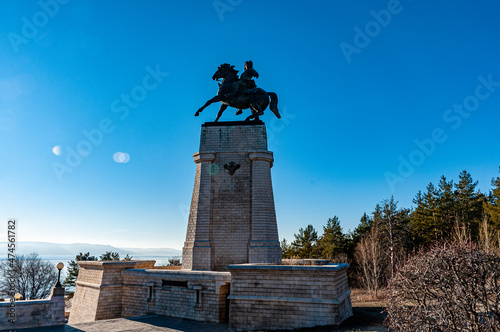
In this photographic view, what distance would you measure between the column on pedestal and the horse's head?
15.6 ft

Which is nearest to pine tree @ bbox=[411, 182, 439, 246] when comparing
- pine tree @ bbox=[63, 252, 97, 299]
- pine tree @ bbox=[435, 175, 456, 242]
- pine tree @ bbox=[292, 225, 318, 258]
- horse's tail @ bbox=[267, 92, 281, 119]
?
pine tree @ bbox=[435, 175, 456, 242]

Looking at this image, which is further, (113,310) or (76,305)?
(76,305)

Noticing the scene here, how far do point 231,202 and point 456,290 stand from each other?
12.2 metres

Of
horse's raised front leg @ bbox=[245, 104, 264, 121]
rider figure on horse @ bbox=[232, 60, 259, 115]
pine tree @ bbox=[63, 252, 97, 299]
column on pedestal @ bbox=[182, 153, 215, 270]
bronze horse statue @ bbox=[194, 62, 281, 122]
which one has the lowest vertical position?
pine tree @ bbox=[63, 252, 97, 299]

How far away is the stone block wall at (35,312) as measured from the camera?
43.0 ft

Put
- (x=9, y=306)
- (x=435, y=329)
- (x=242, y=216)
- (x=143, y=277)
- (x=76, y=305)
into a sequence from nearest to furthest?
1. (x=435, y=329)
2. (x=9, y=306)
3. (x=143, y=277)
4. (x=242, y=216)
5. (x=76, y=305)

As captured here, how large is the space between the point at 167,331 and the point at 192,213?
6546mm

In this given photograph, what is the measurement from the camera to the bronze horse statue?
18953 millimetres

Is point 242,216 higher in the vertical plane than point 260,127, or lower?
lower

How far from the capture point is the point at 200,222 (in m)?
17.3

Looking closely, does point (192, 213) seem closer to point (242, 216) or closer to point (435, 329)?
point (242, 216)

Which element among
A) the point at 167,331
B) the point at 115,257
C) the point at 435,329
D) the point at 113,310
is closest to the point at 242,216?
the point at 167,331

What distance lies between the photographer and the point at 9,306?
13.1 meters

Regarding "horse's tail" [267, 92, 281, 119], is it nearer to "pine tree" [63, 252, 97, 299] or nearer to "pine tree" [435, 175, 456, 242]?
"pine tree" [435, 175, 456, 242]
